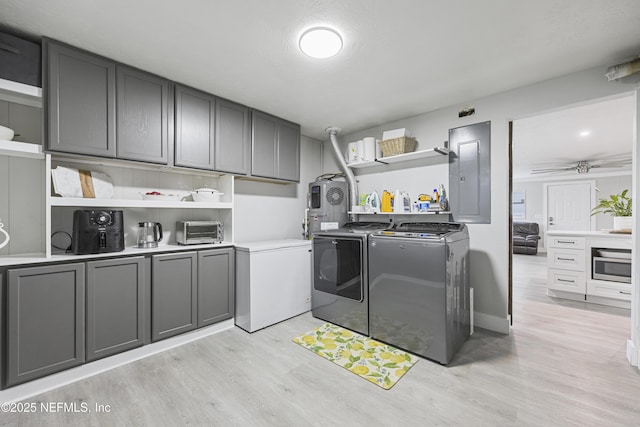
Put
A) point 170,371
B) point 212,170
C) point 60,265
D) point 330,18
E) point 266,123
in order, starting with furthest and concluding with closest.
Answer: point 266,123
point 212,170
point 170,371
point 60,265
point 330,18

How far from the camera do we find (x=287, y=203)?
3703 mm

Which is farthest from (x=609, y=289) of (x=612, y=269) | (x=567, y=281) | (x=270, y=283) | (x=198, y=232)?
(x=198, y=232)

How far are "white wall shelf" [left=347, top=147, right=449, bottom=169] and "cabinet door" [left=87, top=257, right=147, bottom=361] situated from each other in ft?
8.58

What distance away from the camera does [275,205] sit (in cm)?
355

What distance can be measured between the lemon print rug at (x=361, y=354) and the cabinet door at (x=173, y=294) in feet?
3.39

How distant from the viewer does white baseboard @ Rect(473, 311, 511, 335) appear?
2553 millimetres

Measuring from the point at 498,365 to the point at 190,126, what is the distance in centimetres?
331

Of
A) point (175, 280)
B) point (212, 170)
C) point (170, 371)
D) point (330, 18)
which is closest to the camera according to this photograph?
point (330, 18)

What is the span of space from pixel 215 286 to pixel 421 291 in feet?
6.33

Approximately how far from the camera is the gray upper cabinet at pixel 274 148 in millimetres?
2965

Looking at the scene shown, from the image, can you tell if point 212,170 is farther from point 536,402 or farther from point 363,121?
point 536,402

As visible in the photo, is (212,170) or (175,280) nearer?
(175,280)

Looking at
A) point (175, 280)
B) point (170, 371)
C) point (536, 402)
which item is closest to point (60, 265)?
point (175, 280)

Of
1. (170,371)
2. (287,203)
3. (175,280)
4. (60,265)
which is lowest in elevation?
(170,371)
